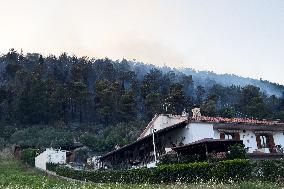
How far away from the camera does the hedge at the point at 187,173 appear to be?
1145 inches

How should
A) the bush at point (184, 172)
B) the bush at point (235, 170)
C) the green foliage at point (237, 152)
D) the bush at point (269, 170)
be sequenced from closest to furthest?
the bush at point (269, 170)
the bush at point (235, 170)
the bush at point (184, 172)
the green foliage at point (237, 152)

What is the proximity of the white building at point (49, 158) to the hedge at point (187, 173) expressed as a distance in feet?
76.0

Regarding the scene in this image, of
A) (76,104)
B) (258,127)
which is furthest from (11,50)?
(258,127)

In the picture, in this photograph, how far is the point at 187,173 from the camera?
31.9 m

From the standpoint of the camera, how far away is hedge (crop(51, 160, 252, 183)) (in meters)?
29.1

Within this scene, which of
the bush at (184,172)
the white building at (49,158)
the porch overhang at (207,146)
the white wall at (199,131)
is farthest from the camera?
the white building at (49,158)

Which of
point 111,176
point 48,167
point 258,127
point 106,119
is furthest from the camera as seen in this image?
point 106,119

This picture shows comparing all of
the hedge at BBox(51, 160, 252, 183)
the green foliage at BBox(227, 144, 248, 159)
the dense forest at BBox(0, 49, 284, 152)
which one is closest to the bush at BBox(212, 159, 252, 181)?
the hedge at BBox(51, 160, 252, 183)

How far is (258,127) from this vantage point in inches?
1932

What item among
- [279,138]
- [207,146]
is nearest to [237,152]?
[207,146]

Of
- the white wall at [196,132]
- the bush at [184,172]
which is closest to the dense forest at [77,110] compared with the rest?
the white wall at [196,132]

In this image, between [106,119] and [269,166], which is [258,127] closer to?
[269,166]

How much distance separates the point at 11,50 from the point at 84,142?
62.5 meters

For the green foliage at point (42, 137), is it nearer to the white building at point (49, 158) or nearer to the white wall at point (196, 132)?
the white building at point (49, 158)
